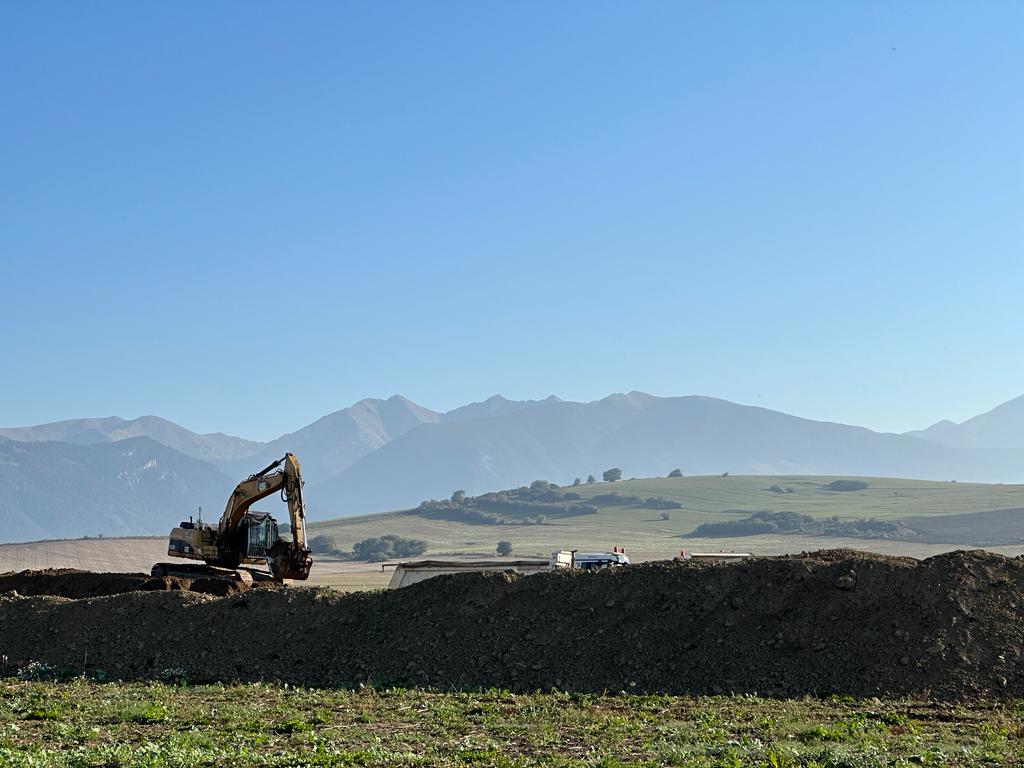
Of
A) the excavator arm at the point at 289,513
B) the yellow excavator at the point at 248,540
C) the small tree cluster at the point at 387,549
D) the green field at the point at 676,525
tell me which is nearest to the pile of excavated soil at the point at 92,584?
the yellow excavator at the point at 248,540

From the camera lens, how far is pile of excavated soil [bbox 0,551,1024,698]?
2091 cm

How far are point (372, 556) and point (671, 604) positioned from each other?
403 ft

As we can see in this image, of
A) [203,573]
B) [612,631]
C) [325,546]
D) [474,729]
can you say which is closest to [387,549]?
[325,546]

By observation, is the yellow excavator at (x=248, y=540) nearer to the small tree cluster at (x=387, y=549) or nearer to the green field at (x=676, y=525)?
the green field at (x=676, y=525)

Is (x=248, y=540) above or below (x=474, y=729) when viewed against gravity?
above

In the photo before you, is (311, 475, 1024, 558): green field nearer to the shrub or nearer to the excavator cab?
the shrub

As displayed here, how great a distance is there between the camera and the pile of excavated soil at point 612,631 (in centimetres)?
2091

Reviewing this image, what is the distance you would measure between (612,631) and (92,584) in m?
23.0

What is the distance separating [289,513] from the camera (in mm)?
35625

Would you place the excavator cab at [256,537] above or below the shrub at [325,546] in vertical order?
above

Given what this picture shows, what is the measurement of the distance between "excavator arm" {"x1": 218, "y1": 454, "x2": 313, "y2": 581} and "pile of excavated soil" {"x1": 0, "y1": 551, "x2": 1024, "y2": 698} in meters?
8.69

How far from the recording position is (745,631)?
22.3 m

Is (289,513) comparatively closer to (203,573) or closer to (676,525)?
(203,573)

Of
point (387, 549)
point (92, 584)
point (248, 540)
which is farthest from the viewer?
point (387, 549)
